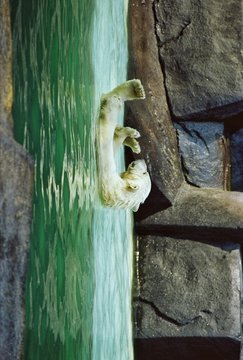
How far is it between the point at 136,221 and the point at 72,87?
1617 millimetres

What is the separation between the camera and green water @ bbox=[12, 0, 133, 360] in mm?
1876

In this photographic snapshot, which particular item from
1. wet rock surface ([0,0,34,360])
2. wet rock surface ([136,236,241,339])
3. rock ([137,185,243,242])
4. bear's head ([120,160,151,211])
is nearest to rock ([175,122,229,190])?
rock ([137,185,243,242])

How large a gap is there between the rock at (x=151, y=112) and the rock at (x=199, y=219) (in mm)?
78

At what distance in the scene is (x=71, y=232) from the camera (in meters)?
2.42

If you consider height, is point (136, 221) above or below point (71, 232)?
above

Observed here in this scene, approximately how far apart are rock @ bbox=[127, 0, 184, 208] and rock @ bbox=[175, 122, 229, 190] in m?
0.05

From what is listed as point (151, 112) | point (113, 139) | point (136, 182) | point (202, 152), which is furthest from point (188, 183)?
point (113, 139)

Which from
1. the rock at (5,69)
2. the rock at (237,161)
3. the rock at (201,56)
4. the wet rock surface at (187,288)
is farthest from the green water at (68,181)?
the rock at (237,161)

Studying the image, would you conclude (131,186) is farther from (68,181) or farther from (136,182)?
(68,181)

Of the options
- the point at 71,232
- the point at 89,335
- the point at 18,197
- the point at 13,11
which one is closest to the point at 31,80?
the point at 13,11

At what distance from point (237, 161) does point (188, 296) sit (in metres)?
0.89

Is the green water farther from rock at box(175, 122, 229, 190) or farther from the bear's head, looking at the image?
rock at box(175, 122, 229, 190)

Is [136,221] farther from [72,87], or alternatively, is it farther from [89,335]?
[72,87]

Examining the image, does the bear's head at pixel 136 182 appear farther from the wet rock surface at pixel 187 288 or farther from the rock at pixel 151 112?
the wet rock surface at pixel 187 288
